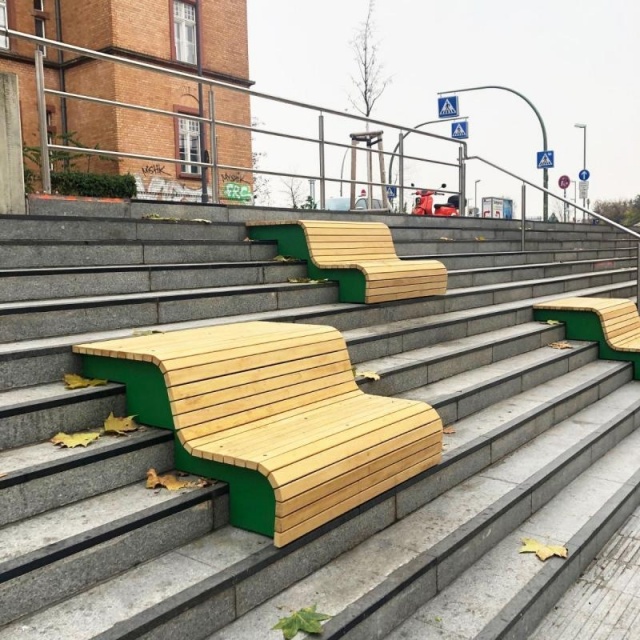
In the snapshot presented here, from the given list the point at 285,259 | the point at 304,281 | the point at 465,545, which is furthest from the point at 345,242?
the point at 465,545

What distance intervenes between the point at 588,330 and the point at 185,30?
2038 cm

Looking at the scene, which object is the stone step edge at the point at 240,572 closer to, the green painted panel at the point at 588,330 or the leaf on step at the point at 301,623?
the leaf on step at the point at 301,623

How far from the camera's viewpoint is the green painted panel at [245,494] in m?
2.69

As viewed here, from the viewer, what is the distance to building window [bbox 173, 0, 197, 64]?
22766mm

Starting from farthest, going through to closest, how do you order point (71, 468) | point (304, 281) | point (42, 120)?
1. point (304, 281)
2. point (42, 120)
3. point (71, 468)

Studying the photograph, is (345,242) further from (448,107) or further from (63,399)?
(448,107)

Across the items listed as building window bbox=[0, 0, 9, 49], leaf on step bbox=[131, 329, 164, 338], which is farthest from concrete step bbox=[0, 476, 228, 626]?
building window bbox=[0, 0, 9, 49]

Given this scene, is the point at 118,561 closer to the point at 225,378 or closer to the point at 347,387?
the point at 225,378

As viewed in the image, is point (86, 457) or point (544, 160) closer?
point (86, 457)

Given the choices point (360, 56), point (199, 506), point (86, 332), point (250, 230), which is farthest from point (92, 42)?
point (199, 506)

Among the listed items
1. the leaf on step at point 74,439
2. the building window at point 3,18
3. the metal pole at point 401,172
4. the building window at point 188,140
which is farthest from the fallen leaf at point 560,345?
the building window at point 3,18

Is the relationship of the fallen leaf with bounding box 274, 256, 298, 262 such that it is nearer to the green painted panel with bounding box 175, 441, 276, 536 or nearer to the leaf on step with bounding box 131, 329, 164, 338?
the leaf on step with bounding box 131, 329, 164, 338

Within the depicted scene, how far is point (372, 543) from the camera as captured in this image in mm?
3086

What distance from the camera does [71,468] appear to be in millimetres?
2684
